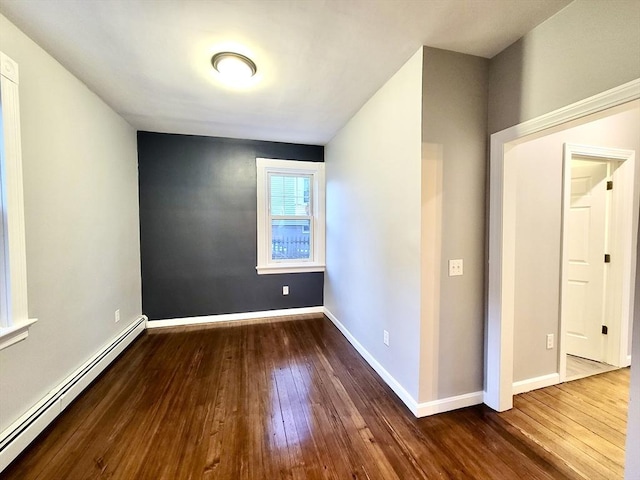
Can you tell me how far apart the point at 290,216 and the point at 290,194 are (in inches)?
12.8

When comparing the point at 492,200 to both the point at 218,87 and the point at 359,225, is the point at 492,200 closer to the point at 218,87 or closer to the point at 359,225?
the point at 359,225

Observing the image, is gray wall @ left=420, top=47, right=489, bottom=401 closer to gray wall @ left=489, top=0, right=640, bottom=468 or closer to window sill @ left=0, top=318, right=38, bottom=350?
gray wall @ left=489, top=0, right=640, bottom=468

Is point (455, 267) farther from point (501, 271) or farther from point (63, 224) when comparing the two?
point (63, 224)

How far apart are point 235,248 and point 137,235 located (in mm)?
1176

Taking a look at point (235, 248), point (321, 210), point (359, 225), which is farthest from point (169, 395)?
point (321, 210)

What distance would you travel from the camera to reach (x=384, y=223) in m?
2.28

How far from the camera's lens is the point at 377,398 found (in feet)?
6.73

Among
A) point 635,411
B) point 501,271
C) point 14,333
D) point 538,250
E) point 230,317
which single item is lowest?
point 230,317

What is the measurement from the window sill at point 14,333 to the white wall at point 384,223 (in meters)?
2.42

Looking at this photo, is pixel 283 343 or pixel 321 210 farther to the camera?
pixel 321 210

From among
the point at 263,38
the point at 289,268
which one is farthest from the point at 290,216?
the point at 263,38

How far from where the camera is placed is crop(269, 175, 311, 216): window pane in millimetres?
3834

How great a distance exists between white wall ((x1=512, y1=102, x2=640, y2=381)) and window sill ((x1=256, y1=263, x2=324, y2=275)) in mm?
2462

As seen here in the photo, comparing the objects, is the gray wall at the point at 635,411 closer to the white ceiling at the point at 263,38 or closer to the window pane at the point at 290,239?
the white ceiling at the point at 263,38
